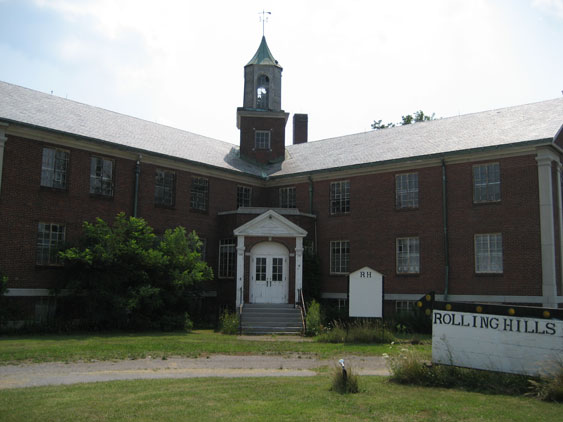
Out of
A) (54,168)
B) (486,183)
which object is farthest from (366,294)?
(54,168)

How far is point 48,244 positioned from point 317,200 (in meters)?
12.7

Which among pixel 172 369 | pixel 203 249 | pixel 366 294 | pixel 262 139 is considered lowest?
pixel 172 369

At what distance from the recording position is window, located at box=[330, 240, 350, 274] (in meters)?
27.3

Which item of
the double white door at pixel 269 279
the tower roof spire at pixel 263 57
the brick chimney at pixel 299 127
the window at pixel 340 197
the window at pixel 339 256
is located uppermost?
the tower roof spire at pixel 263 57

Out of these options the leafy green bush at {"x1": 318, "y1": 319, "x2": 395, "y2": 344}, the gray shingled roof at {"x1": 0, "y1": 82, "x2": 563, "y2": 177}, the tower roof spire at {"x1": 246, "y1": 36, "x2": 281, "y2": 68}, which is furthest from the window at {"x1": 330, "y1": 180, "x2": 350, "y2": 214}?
the tower roof spire at {"x1": 246, "y1": 36, "x2": 281, "y2": 68}

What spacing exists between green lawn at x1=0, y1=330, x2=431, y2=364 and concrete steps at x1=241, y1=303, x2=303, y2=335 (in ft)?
8.18

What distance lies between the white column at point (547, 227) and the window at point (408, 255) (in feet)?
17.1

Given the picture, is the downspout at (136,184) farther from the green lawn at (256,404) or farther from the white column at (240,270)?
the green lawn at (256,404)

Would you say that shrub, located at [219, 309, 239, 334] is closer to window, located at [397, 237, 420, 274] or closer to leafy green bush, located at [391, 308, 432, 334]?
leafy green bush, located at [391, 308, 432, 334]

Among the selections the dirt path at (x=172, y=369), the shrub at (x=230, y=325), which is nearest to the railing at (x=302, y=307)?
the shrub at (x=230, y=325)

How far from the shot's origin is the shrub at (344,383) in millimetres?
9641

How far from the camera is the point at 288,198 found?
98.6 ft

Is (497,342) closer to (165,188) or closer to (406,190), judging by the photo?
(406,190)

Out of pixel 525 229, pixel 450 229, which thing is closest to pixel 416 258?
pixel 450 229
